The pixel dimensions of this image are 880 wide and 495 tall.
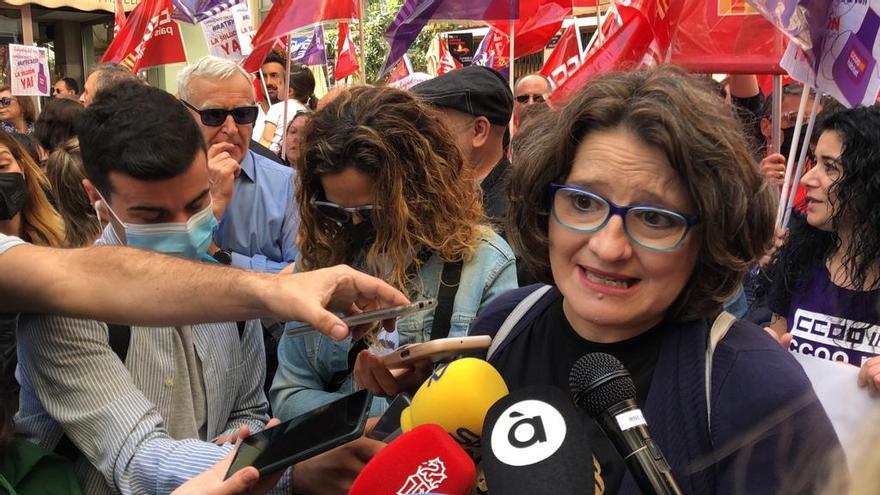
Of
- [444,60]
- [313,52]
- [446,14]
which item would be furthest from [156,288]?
[313,52]

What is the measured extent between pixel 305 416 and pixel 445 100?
2358mm

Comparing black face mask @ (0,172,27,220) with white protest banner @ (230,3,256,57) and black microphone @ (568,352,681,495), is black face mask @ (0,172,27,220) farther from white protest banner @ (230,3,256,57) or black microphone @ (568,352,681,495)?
white protest banner @ (230,3,256,57)

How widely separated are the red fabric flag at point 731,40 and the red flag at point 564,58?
193 cm

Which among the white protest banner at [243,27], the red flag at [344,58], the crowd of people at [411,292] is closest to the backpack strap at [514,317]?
the crowd of people at [411,292]

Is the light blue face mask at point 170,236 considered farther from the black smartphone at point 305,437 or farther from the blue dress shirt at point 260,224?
the blue dress shirt at point 260,224

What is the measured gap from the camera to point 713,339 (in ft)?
5.83

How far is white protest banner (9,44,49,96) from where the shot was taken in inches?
387

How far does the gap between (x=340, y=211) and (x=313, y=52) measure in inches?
392

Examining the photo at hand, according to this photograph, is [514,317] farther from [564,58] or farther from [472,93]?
[564,58]

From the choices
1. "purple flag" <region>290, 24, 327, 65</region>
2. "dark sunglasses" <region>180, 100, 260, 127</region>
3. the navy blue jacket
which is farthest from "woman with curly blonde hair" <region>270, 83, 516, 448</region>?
"purple flag" <region>290, 24, 327, 65</region>

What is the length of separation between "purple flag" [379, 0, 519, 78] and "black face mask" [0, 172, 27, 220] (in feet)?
10.2

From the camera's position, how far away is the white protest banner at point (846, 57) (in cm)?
412

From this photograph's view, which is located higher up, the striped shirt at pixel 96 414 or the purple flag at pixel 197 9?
the striped shirt at pixel 96 414

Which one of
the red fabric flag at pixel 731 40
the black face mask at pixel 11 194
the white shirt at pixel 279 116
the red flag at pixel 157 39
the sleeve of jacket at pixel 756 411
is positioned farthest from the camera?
the red flag at pixel 157 39
